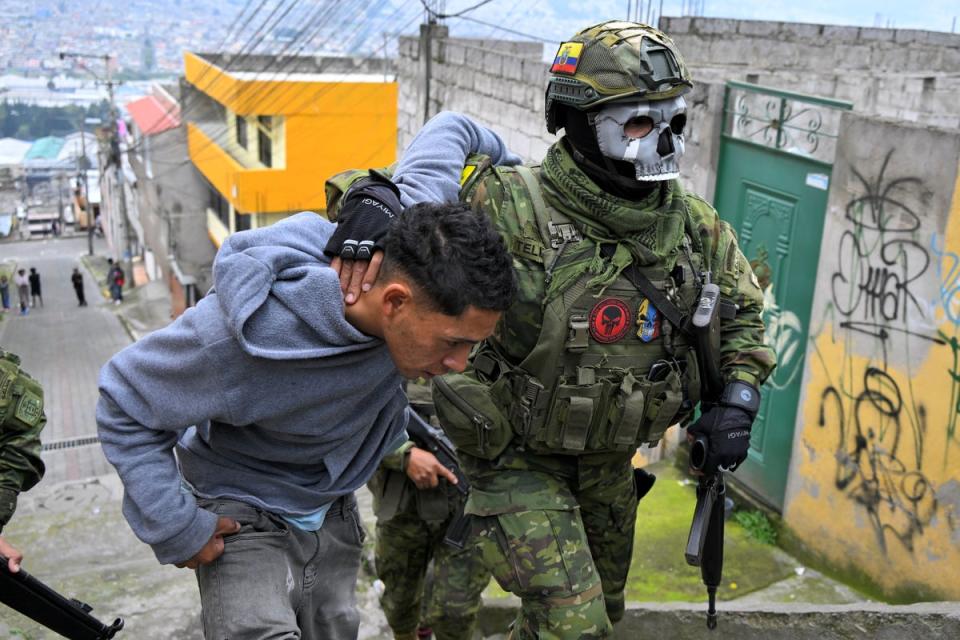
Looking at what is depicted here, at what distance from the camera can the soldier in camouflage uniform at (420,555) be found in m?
3.39


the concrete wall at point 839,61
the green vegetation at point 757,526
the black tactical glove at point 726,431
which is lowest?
the green vegetation at point 757,526

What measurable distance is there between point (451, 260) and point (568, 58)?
1072mm

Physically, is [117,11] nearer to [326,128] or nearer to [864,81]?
[326,128]

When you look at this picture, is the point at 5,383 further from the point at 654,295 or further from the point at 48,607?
the point at 654,295

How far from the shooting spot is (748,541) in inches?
215

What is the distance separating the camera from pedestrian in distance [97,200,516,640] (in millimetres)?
2020

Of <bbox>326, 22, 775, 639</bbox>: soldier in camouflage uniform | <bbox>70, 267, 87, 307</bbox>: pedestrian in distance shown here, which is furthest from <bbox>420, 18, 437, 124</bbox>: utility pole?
<bbox>70, 267, 87, 307</bbox>: pedestrian in distance

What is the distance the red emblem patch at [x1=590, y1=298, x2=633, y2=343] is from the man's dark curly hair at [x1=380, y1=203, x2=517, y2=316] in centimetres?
69

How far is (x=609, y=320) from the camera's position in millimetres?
2717

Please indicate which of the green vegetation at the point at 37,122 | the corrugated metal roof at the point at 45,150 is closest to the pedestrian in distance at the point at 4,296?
the corrugated metal roof at the point at 45,150

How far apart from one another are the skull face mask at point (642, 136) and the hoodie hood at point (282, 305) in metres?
0.98

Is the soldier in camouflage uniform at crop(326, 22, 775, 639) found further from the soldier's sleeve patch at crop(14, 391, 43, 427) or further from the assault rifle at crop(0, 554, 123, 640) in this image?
the soldier's sleeve patch at crop(14, 391, 43, 427)

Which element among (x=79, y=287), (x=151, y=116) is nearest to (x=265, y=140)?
(x=79, y=287)

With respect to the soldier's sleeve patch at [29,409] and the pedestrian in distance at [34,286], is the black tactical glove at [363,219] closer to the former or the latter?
the soldier's sleeve patch at [29,409]
